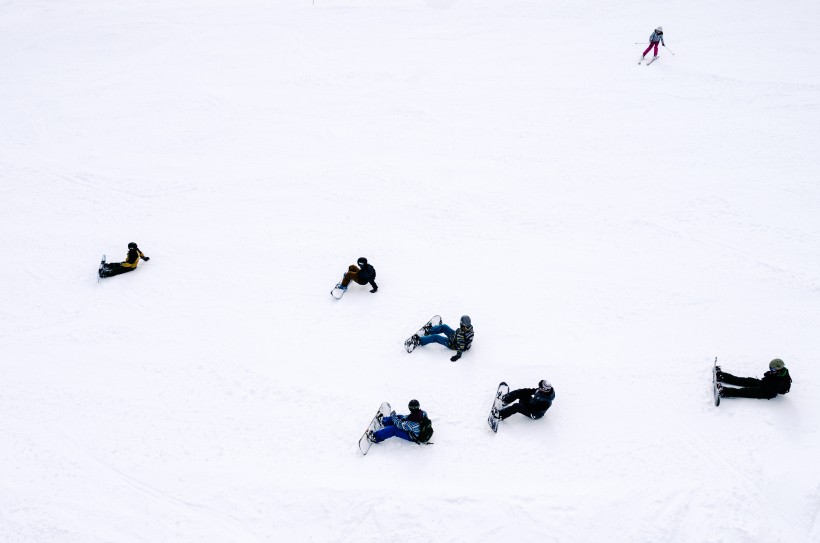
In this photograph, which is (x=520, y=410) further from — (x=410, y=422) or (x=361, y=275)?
(x=361, y=275)

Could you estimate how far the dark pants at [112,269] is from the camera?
40.9ft

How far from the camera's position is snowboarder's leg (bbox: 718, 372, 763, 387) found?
28.9 ft

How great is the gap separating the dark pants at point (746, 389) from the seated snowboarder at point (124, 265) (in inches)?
542

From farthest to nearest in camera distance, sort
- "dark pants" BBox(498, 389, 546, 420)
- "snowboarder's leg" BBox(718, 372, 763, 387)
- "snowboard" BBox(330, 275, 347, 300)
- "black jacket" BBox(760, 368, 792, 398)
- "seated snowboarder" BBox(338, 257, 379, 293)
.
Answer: "snowboard" BBox(330, 275, 347, 300)
"seated snowboarder" BBox(338, 257, 379, 293)
"snowboarder's leg" BBox(718, 372, 763, 387)
"dark pants" BBox(498, 389, 546, 420)
"black jacket" BBox(760, 368, 792, 398)

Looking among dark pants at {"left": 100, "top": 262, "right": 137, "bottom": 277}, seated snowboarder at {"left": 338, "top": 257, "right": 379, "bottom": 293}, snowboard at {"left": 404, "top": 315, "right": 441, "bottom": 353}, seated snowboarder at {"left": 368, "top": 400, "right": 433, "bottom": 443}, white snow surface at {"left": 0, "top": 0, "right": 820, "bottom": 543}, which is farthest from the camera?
dark pants at {"left": 100, "top": 262, "right": 137, "bottom": 277}

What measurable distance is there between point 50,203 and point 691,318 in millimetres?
18640

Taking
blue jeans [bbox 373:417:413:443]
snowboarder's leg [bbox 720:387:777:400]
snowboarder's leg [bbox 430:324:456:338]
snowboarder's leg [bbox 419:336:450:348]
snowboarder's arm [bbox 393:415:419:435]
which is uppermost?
snowboarder's leg [bbox 430:324:456:338]

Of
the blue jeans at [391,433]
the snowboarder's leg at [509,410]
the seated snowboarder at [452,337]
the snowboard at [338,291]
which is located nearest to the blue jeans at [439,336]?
the seated snowboarder at [452,337]

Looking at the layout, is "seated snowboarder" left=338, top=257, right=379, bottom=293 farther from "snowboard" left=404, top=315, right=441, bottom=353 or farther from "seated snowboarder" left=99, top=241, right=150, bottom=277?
"seated snowboarder" left=99, top=241, right=150, bottom=277

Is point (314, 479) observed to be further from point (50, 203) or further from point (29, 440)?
point (50, 203)

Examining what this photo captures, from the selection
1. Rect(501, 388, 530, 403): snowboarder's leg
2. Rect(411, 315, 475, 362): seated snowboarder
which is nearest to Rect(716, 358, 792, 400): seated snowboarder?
Rect(501, 388, 530, 403): snowboarder's leg

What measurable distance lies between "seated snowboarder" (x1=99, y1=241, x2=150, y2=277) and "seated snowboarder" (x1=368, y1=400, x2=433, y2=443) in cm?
834

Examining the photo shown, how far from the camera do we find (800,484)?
25.1 ft

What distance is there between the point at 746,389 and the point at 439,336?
5759 millimetres
